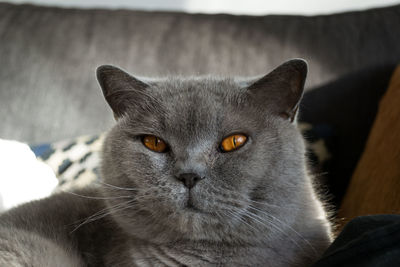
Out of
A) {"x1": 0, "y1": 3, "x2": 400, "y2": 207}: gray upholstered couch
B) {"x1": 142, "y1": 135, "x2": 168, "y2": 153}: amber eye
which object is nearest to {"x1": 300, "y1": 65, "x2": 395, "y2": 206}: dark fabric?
{"x1": 0, "y1": 3, "x2": 400, "y2": 207}: gray upholstered couch

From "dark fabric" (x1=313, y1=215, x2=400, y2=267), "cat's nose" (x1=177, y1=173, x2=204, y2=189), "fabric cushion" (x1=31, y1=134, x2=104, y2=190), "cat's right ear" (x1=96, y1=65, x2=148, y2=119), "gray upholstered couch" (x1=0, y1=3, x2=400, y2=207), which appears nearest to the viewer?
"dark fabric" (x1=313, y1=215, x2=400, y2=267)

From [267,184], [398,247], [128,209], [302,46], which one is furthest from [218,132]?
[302,46]

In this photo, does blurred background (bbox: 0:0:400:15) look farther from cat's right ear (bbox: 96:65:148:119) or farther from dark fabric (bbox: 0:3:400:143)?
cat's right ear (bbox: 96:65:148:119)

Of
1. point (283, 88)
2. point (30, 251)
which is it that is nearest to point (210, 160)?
point (283, 88)

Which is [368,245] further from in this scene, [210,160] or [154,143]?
[154,143]

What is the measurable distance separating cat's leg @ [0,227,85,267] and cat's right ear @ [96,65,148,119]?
354 mm

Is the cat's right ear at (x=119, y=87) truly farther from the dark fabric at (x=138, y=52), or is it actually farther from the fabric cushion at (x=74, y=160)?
the dark fabric at (x=138, y=52)

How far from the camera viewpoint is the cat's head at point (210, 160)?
2.59 feet

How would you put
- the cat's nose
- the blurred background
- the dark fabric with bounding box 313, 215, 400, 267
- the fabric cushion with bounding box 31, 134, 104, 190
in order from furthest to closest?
the blurred background < the fabric cushion with bounding box 31, 134, 104, 190 < the cat's nose < the dark fabric with bounding box 313, 215, 400, 267

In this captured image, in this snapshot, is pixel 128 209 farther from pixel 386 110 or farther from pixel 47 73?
pixel 47 73

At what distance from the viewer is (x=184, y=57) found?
178 centimetres

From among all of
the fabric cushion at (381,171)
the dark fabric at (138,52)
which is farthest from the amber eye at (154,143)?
the dark fabric at (138,52)

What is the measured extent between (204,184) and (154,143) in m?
0.17

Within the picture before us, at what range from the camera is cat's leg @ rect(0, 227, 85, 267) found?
805 millimetres
